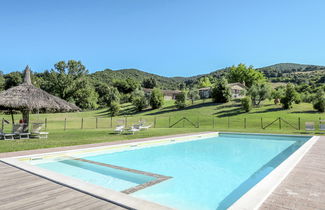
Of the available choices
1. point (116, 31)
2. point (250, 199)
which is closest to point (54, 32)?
point (116, 31)

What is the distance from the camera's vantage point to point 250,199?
332cm

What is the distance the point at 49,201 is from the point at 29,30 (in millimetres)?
23044

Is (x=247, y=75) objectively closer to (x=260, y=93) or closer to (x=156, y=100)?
(x=260, y=93)

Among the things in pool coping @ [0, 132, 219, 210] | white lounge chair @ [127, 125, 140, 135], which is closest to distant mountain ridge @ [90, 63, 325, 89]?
white lounge chair @ [127, 125, 140, 135]

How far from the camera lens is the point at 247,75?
63.4 m

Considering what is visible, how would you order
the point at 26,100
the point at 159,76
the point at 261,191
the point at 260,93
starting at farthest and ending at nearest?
the point at 159,76
the point at 260,93
the point at 26,100
the point at 261,191

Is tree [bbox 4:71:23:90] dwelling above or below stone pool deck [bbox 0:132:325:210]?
above

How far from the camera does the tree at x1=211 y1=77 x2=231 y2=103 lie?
1553 inches

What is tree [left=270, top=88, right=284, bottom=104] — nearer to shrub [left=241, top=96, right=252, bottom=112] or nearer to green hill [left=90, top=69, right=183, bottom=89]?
shrub [left=241, top=96, right=252, bottom=112]

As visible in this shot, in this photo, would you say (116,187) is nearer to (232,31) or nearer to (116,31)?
(232,31)

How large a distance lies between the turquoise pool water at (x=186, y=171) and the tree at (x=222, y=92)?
2964 centimetres

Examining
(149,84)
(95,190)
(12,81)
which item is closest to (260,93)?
(95,190)

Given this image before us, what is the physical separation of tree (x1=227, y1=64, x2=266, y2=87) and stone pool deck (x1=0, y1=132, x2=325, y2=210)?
61732 mm

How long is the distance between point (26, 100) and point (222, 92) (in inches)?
1283
